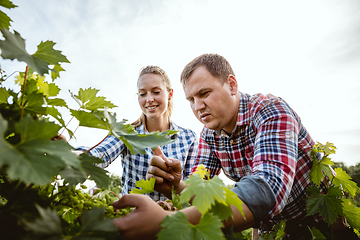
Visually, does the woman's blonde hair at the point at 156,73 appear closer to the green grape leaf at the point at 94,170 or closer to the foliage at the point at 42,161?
the foliage at the point at 42,161

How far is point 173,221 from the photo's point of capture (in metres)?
0.55

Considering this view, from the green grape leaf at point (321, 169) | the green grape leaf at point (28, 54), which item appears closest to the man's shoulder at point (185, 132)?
the green grape leaf at point (321, 169)

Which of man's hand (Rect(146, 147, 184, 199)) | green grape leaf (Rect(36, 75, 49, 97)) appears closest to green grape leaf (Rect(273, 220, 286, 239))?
man's hand (Rect(146, 147, 184, 199))

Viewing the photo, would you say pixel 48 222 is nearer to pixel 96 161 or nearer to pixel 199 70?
pixel 96 161

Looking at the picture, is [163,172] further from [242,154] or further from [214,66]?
[214,66]

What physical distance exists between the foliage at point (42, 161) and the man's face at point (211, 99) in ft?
4.30

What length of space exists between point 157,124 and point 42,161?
115 inches

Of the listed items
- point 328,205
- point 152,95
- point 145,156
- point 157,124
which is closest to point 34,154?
point 328,205

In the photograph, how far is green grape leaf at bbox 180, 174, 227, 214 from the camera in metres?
0.53

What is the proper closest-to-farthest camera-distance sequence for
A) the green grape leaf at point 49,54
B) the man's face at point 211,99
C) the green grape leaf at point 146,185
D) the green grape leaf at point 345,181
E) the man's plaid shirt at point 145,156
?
the green grape leaf at point 49,54
the green grape leaf at point 146,185
the green grape leaf at point 345,181
the man's face at point 211,99
the man's plaid shirt at point 145,156

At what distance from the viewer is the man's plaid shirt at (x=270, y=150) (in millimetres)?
1096

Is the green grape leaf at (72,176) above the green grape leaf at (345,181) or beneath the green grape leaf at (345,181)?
above

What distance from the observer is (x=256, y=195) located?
85cm

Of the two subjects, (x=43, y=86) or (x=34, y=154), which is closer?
(x=34, y=154)
